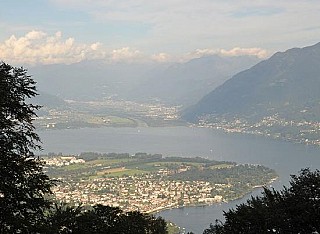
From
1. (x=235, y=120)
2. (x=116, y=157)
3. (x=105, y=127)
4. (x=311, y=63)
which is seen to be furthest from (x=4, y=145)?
(x=311, y=63)

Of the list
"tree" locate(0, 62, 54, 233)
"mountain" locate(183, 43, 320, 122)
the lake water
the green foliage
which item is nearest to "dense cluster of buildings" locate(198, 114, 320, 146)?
"mountain" locate(183, 43, 320, 122)

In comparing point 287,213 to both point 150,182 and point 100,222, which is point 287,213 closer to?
point 100,222

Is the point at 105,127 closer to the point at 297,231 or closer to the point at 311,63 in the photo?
the point at 311,63

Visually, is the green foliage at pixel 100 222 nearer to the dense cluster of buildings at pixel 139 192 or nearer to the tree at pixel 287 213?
the tree at pixel 287 213

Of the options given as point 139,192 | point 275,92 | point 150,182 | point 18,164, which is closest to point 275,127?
point 275,92

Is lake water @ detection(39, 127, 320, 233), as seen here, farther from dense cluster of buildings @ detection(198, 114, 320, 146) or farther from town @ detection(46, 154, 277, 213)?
dense cluster of buildings @ detection(198, 114, 320, 146)
